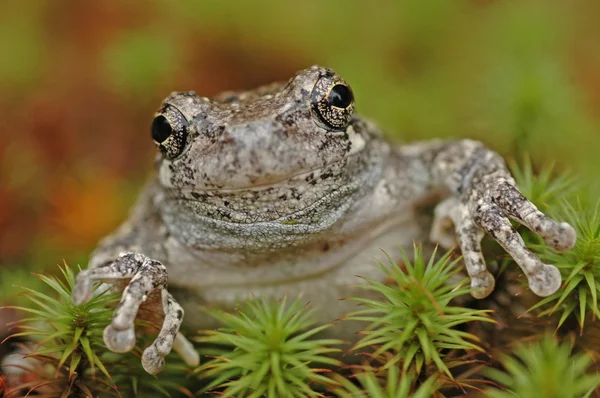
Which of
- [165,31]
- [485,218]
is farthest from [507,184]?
[165,31]

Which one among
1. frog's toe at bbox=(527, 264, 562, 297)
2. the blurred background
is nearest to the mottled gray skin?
frog's toe at bbox=(527, 264, 562, 297)

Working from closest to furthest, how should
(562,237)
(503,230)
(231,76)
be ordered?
(562,237)
(503,230)
(231,76)

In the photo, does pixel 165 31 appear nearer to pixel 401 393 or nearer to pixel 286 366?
pixel 286 366

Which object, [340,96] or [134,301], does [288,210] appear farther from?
[134,301]

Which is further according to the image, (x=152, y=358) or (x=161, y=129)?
(x=161, y=129)

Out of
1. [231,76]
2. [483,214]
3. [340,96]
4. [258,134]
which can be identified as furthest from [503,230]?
[231,76]

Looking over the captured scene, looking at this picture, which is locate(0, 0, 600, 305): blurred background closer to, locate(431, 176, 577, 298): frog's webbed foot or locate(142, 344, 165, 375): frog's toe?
locate(431, 176, 577, 298): frog's webbed foot
